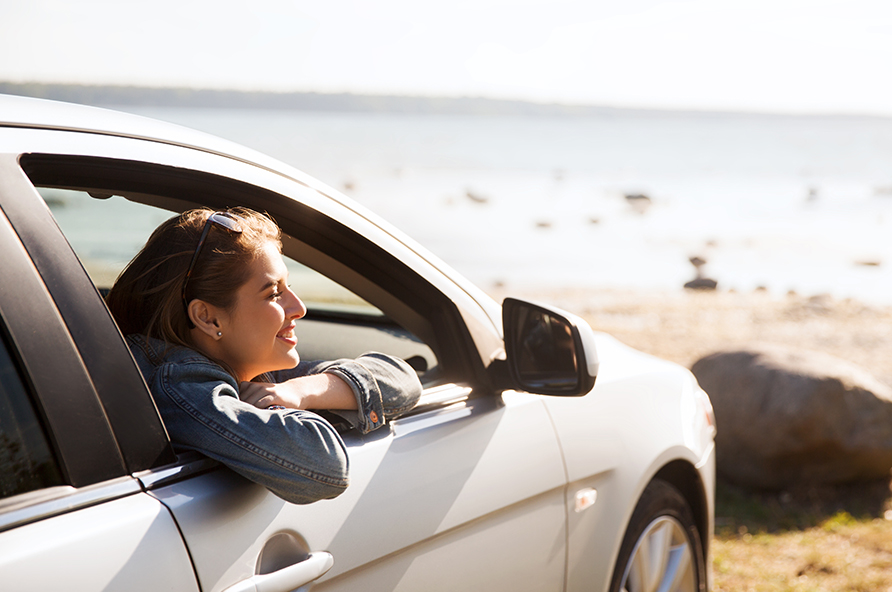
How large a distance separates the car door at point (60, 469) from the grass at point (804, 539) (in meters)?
3.21

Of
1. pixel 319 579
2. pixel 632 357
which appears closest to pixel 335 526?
pixel 319 579

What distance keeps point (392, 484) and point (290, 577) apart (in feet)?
1.07

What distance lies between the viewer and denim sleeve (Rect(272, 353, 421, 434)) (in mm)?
1639

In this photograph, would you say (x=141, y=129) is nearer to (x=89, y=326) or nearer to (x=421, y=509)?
(x=89, y=326)

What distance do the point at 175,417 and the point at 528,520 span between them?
95cm

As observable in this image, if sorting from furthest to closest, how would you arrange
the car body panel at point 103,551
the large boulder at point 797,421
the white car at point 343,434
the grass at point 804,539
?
1. the large boulder at point 797,421
2. the grass at point 804,539
3. the white car at point 343,434
4. the car body panel at point 103,551

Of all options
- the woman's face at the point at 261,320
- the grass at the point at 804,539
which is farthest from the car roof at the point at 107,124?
the grass at the point at 804,539

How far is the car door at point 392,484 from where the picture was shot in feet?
4.38

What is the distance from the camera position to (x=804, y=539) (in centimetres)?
424

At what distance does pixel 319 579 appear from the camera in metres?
1.41

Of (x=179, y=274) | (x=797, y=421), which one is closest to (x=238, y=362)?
(x=179, y=274)

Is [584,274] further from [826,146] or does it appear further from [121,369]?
[826,146]

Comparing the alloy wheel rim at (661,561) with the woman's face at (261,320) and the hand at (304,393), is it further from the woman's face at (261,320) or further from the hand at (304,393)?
the woman's face at (261,320)

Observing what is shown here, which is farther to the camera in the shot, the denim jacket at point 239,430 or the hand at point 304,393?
the hand at point 304,393
